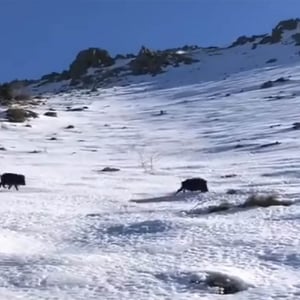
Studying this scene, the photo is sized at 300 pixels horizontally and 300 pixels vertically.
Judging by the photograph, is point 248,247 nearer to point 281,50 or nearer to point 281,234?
point 281,234

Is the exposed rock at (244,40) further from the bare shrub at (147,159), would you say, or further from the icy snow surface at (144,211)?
the bare shrub at (147,159)

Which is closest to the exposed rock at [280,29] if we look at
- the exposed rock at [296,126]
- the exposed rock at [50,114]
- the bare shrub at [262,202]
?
the exposed rock at [50,114]

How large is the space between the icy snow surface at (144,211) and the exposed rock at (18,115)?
2.55 feet

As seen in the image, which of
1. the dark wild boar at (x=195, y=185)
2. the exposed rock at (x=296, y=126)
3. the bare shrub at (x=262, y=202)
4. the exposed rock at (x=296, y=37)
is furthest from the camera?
the exposed rock at (x=296, y=37)

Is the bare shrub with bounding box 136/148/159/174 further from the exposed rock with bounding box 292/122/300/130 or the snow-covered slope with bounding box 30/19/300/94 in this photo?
the snow-covered slope with bounding box 30/19/300/94

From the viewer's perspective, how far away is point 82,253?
1034 cm

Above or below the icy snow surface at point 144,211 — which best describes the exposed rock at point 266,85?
above

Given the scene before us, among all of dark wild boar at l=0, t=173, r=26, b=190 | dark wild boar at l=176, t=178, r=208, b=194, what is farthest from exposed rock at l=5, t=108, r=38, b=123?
dark wild boar at l=176, t=178, r=208, b=194

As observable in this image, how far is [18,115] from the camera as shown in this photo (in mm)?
37781

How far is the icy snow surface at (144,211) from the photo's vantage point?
8.98m

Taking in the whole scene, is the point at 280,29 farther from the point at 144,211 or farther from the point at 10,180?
the point at 144,211

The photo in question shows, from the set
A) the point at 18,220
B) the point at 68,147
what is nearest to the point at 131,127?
the point at 68,147

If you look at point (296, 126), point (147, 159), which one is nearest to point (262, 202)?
point (147, 159)

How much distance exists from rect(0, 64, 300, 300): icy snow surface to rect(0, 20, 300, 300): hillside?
3 centimetres
